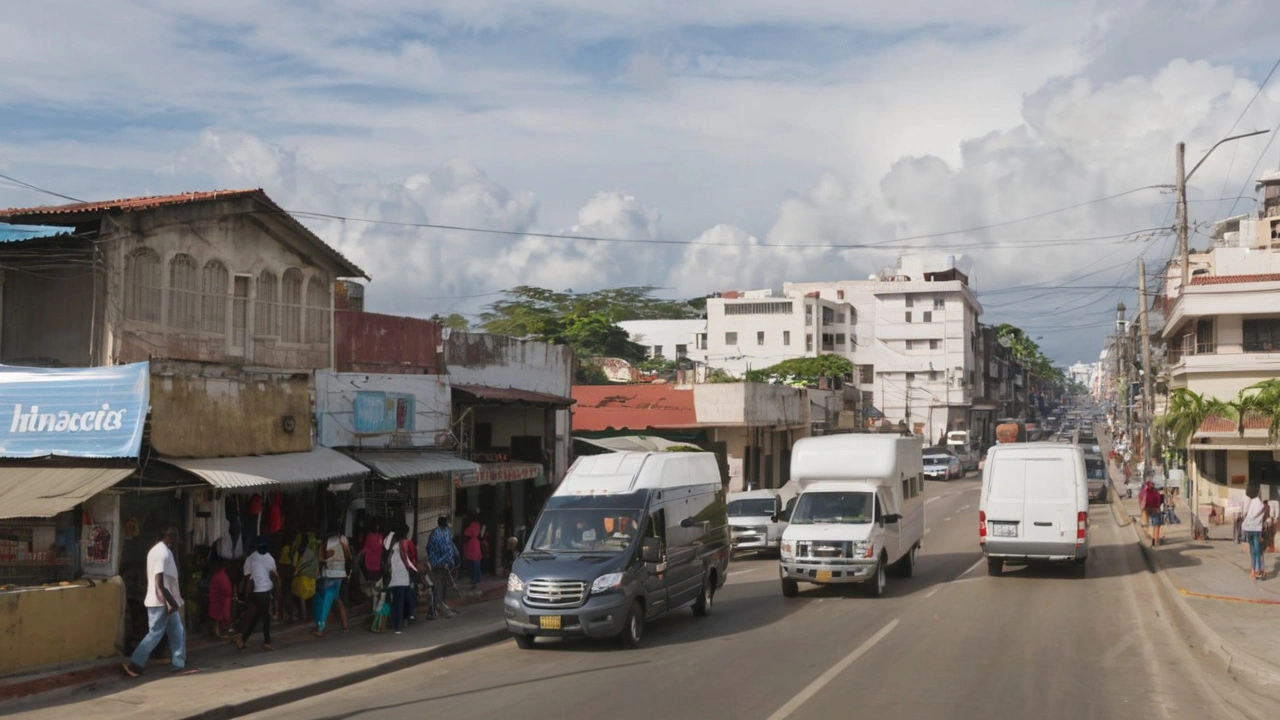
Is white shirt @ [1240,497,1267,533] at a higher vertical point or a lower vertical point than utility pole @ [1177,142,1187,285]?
lower

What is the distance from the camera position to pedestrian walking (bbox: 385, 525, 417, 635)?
57.6 feet

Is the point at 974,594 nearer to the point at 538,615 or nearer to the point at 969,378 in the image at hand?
the point at 538,615

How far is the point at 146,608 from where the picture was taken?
1486 cm

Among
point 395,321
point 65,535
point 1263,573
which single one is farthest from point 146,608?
point 1263,573

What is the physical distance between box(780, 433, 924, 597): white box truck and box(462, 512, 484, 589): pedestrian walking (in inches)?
234

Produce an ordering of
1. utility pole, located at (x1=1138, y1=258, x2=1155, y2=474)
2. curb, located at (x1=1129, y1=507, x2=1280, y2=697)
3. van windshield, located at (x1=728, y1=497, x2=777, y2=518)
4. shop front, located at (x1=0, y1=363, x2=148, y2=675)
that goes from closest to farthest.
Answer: curb, located at (x1=1129, y1=507, x2=1280, y2=697), shop front, located at (x1=0, y1=363, x2=148, y2=675), van windshield, located at (x1=728, y1=497, x2=777, y2=518), utility pole, located at (x1=1138, y1=258, x2=1155, y2=474)

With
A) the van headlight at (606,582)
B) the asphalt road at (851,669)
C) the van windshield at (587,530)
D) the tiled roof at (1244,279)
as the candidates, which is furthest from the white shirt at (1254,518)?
the tiled roof at (1244,279)

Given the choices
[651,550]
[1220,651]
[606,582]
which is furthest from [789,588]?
[1220,651]

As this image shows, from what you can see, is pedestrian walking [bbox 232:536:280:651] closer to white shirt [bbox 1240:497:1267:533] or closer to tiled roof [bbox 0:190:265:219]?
tiled roof [bbox 0:190:265:219]

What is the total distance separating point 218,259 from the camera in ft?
59.5

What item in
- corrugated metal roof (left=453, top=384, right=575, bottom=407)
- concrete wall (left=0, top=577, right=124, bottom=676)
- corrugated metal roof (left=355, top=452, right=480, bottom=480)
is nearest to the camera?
concrete wall (left=0, top=577, right=124, bottom=676)

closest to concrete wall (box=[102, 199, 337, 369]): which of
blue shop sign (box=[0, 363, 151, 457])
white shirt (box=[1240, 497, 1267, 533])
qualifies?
blue shop sign (box=[0, 363, 151, 457])

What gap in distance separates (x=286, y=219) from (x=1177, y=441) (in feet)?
89.1

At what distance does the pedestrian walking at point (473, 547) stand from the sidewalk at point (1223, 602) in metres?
12.5
